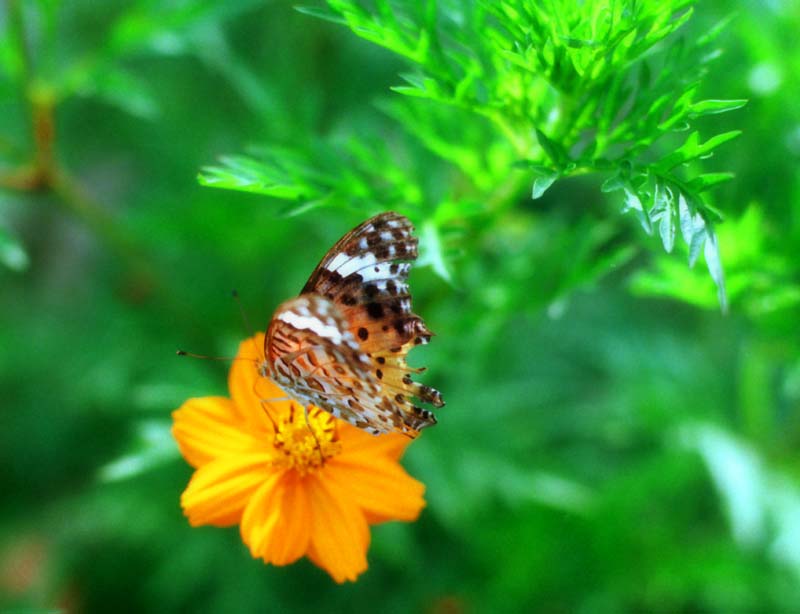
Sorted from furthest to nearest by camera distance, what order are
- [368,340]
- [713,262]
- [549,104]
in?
[549,104]
[368,340]
[713,262]

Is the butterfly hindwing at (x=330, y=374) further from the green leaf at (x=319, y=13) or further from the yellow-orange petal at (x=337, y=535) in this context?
the green leaf at (x=319, y=13)

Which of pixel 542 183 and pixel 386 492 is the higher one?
pixel 542 183

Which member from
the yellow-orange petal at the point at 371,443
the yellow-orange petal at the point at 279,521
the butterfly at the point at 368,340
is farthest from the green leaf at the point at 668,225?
the yellow-orange petal at the point at 279,521

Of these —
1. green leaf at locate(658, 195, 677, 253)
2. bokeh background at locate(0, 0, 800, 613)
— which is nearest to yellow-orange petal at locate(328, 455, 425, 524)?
bokeh background at locate(0, 0, 800, 613)

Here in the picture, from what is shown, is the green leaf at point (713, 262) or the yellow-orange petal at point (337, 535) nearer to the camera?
the green leaf at point (713, 262)

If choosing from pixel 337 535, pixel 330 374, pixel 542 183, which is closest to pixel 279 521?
pixel 337 535

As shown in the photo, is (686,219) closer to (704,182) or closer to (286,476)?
(704,182)
